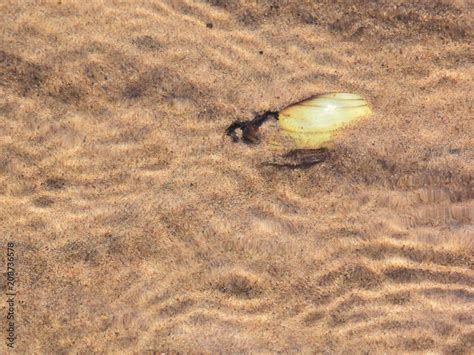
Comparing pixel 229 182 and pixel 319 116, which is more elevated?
pixel 319 116

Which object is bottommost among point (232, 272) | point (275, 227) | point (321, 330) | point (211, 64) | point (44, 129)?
point (321, 330)

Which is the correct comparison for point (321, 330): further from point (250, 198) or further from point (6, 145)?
point (6, 145)

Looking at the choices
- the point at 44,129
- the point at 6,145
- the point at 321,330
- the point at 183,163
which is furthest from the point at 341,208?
the point at 6,145
